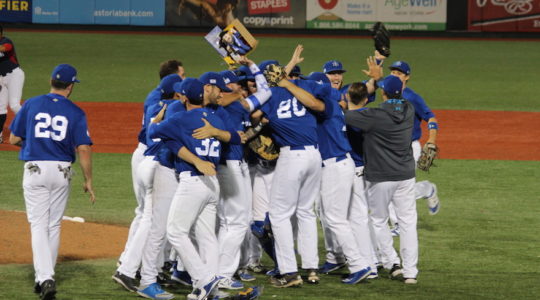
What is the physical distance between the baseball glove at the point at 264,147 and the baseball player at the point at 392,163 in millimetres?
700

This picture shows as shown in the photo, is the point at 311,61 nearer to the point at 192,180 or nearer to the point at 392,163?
the point at 392,163

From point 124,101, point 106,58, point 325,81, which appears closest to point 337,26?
point 106,58

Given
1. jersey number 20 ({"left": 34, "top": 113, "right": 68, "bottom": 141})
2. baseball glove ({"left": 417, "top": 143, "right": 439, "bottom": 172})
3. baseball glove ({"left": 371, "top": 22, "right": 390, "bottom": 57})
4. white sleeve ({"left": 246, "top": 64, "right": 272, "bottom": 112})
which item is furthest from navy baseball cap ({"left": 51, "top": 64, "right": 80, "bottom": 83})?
baseball glove ({"left": 417, "top": 143, "right": 439, "bottom": 172})

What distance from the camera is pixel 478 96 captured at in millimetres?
21984

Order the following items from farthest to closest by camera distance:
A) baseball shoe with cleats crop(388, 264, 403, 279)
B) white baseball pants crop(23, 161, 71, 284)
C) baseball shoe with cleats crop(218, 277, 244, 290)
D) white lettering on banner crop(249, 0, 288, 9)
Answer: white lettering on banner crop(249, 0, 288, 9), baseball shoe with cleats crop(388, 264, 403, 279), baseball shoe with cleats crop(218, 277, 244, 290), white baseball pants crop(23, 161, 71, 284)

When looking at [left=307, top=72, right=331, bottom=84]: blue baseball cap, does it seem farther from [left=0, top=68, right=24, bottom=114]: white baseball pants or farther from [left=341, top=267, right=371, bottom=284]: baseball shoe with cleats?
[left=0, top=68, right=24, bottom=114]: white baseball pants

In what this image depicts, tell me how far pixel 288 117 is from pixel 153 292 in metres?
1.82

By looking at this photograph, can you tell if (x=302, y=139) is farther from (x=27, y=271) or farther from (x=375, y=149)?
(x=27, y=271)

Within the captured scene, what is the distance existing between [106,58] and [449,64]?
32.3 feet

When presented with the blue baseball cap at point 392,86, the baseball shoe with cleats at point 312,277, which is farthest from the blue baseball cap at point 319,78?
the baseball shoe with cleats at point 312,277

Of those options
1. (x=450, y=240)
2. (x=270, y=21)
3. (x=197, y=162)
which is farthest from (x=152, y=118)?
(x=270, y=21)

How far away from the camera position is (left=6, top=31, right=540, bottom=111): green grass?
21.7m

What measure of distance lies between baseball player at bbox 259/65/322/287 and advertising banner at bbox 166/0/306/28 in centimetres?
2507

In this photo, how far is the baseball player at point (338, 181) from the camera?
8117 mm
